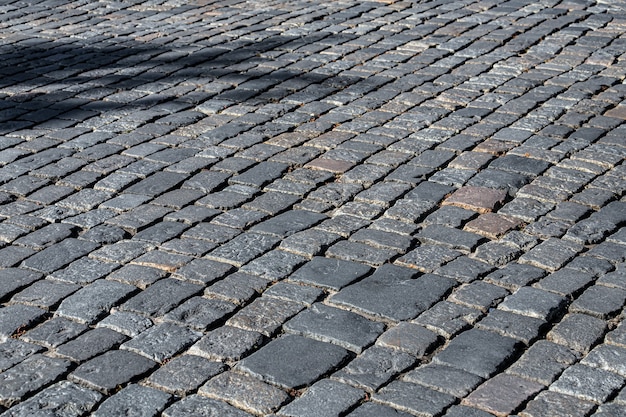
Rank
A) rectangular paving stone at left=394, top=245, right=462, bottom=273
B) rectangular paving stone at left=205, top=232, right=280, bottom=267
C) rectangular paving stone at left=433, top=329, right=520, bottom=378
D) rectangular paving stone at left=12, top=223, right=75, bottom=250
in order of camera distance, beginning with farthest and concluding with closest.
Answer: rectangular paving stone at left=12, top=223, right=75, bottom=250, rectangular paving stone at left=205, top=232, right=280, bottom=267, rectangular paving stone at left=394, top=245, right=462, bottom=273, rectangular paving stone at left=433, top=329, right=520, bottom=378

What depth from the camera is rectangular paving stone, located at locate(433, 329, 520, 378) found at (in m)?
3.57

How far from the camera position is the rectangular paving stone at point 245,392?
133 inches

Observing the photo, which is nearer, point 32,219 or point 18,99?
point 32,219

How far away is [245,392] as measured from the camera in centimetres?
345

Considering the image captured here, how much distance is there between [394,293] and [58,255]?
5.21 ft

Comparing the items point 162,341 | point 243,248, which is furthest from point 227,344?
point 243,248

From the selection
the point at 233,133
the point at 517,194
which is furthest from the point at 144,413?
the point at 233,133

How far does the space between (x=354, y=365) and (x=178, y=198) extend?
1.93 m

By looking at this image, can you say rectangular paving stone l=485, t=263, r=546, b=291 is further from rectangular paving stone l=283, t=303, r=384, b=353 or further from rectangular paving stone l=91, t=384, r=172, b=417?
rectangular paving stone l=91, t=384, r=172, b=417

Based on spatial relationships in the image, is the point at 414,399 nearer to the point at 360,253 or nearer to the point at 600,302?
the point at 600,302

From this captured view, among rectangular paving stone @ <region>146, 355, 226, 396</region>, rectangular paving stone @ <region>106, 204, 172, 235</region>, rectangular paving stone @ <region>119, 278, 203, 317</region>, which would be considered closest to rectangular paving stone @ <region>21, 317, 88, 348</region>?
rectangular paving stone @ <region>119, 278, 203, 317</region>

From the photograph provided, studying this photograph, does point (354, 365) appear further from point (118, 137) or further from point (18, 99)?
point (18, 99)

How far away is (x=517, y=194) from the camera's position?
5.14 m

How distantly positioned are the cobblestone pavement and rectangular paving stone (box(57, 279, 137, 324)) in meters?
0.01
